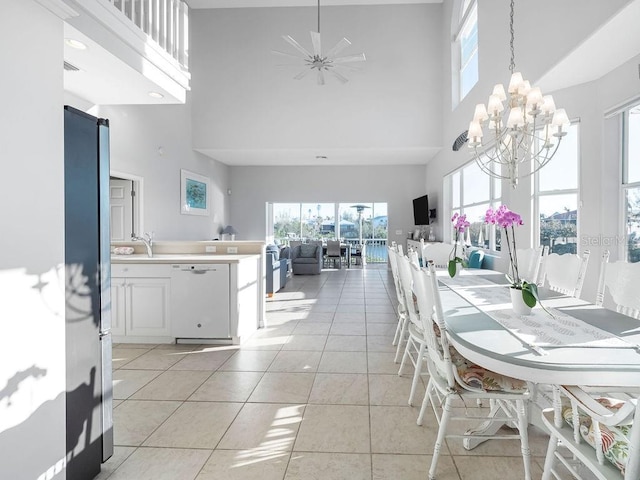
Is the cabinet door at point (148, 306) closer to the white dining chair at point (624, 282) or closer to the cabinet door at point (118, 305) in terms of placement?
the cabinet door at point (118, 305)

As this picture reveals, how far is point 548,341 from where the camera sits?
149cm

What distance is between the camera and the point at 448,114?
741 centimetres

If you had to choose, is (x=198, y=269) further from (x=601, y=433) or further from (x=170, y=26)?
(x=601, y=433)

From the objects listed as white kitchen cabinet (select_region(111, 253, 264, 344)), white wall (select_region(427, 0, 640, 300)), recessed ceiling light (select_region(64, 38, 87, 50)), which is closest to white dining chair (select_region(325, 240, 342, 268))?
white wall (select_region(427, 0, 640, 300))

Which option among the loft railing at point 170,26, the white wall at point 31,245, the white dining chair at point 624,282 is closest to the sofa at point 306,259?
the loft railing at point 170,26

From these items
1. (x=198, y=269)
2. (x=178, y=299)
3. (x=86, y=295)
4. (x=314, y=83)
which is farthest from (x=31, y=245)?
(x=314, y=83)

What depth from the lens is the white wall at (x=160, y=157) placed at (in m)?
5.54

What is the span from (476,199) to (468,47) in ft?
9.12

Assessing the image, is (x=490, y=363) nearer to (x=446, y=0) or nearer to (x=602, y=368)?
(x=602, y=368)

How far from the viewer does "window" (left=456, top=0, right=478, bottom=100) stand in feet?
20.5

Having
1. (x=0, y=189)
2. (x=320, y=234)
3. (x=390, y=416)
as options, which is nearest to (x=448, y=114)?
(x=320, y=234)

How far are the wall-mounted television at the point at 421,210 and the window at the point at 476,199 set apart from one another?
4.05ft

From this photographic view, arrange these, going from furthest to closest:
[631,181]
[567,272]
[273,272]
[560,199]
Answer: [273,272]
[560,199]
[631,181]
[567,272]

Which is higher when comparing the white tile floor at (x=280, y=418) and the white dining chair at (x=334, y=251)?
the white dining chair at (x=334, y=251)
